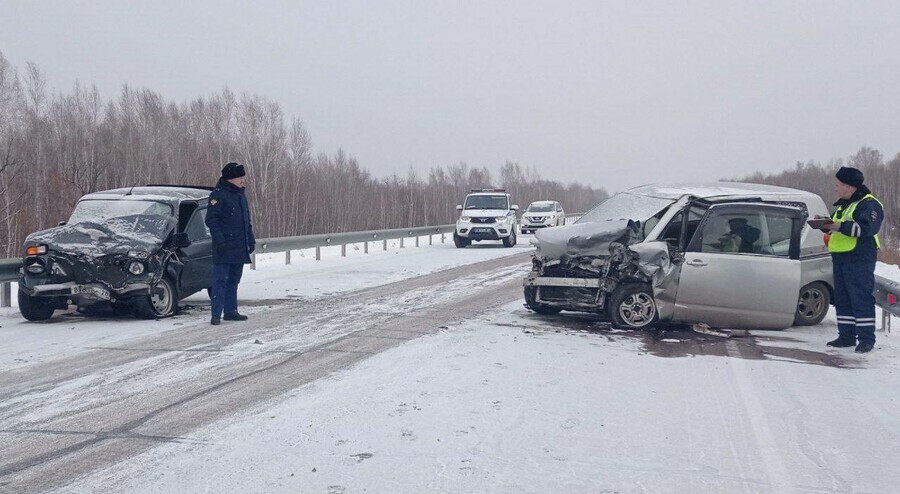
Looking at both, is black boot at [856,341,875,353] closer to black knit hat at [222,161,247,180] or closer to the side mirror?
black knit hat at [222,161,247,180]

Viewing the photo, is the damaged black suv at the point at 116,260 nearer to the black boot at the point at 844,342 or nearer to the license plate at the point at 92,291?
the license plate at the point at 92,291

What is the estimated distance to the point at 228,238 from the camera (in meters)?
10.3

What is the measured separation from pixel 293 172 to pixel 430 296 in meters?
59.0

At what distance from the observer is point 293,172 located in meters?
70.0

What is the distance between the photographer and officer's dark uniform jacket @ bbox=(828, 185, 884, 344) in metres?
8.62

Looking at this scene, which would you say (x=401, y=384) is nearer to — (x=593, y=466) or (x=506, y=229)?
(x=593, y=466)

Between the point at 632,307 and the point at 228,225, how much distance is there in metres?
5.37

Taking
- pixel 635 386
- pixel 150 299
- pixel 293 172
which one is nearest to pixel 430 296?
pixel 150 299

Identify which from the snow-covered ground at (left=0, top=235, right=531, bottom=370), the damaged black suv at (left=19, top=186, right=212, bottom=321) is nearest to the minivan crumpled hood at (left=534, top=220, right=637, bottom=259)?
the snow-covered ground at (left=0, top=235, right=531, bottom=370)

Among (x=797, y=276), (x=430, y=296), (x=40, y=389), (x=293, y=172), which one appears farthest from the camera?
(x=293, y=172)

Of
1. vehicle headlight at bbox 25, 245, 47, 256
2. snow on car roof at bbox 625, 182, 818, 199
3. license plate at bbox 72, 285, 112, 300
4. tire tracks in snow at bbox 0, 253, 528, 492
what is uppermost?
snow on car roof at bbox 625, 182, 818, 199

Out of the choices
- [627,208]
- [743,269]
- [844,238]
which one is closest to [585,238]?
[627,208]

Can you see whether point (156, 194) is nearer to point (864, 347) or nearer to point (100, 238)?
point (100, 238)

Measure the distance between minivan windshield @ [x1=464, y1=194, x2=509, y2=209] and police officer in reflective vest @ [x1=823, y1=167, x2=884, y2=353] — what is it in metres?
20.6
